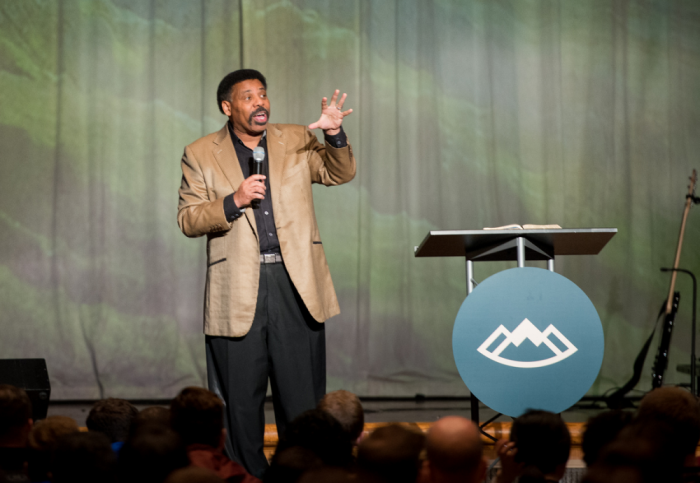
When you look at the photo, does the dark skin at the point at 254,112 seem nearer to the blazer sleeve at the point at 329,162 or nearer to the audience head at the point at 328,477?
the blazer sleeve at the point at 329,162

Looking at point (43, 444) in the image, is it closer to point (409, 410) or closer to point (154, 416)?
point (154, 416)

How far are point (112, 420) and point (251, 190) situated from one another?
0.87 m

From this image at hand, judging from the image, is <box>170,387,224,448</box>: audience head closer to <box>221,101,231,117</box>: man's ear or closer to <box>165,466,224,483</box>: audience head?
<box>165,466,224,483</box>: audience head

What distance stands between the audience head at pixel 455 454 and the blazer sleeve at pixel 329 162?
4.73 feet

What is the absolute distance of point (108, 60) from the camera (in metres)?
5.55

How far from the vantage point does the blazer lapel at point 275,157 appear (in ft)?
8.95

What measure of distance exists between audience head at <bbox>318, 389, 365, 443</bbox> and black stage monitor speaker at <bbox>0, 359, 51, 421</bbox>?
150cm

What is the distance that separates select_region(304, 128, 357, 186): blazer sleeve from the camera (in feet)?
8.96

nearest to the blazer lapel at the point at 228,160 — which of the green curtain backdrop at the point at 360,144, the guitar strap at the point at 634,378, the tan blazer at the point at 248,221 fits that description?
the tan blazer at the point at 248,221

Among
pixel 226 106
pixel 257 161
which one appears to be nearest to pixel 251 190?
pixel 257 161

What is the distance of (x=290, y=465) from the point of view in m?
1.48

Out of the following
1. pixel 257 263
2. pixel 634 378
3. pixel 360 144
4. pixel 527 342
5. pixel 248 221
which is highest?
pixel 360 144

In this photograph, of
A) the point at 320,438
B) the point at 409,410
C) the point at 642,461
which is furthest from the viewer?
the point at 409,410

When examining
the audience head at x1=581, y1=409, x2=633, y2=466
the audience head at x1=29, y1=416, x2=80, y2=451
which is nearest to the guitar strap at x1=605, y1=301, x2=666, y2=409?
the audience head at x1=581, y1=409, x2=633, y2=466
